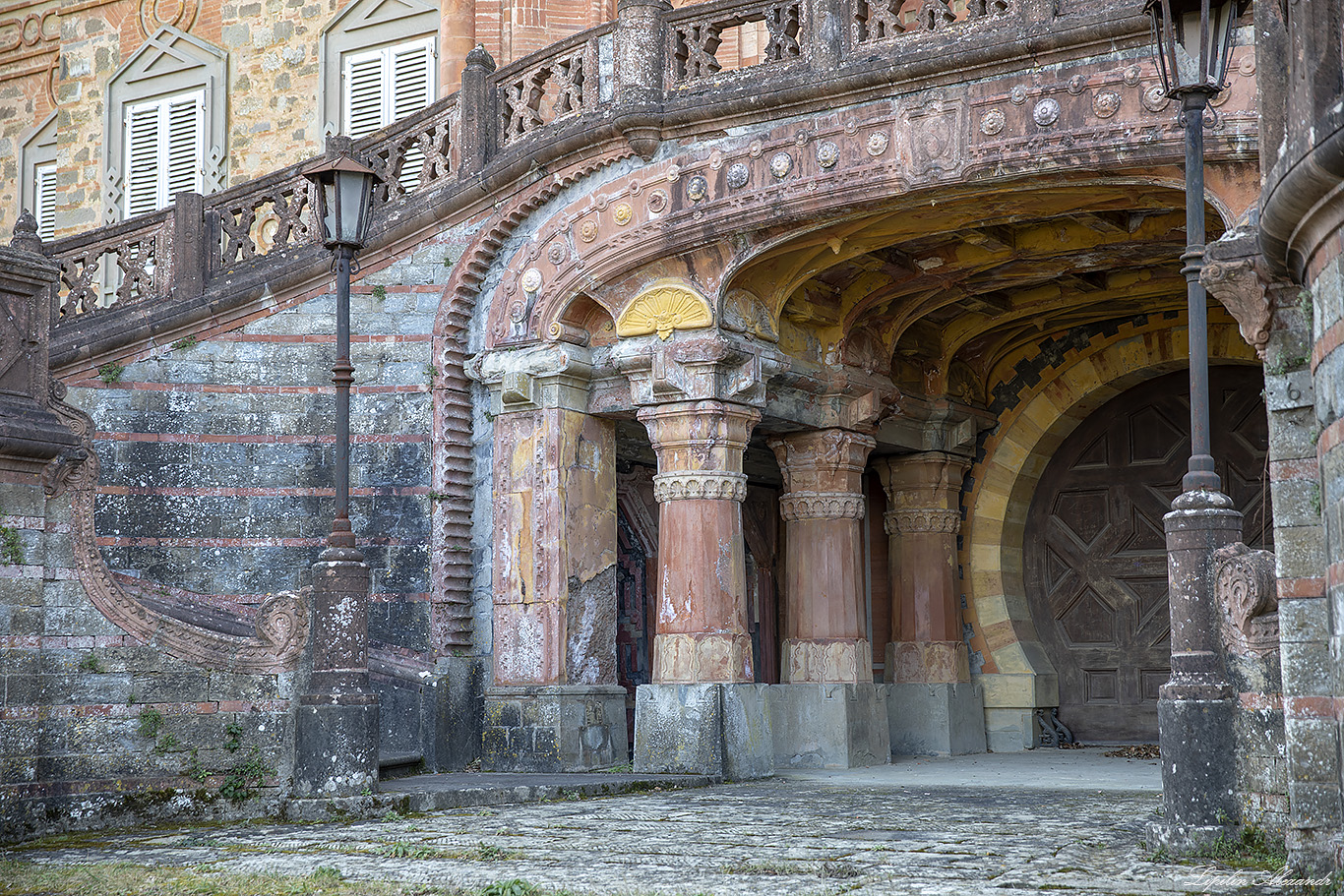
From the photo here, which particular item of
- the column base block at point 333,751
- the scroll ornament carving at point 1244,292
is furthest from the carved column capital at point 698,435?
the scroll ornament carving at point 1244,292

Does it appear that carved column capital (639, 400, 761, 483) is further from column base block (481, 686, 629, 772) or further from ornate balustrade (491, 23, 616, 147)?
ornate balustrade (491, 23, 616, 147)

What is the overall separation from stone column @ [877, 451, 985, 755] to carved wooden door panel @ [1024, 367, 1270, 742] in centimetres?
115

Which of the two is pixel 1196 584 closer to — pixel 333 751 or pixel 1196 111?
pixel 1196 111

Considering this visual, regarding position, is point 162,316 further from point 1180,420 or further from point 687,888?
point 1180,420

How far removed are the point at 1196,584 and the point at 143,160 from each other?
15330 millimetres

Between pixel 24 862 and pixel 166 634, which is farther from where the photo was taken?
pixel 166 634

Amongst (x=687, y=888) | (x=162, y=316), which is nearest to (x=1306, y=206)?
(x=687, y=888)

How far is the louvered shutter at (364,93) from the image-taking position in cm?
1686

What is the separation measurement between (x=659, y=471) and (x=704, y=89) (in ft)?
9.57

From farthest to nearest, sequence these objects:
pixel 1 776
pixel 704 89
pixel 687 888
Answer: pixel 704 89 < pixel 1 776 < pixel 687 888

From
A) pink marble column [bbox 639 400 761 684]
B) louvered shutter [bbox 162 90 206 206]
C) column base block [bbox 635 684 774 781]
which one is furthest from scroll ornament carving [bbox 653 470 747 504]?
louvered shutter [bbox 162 90 206 206]

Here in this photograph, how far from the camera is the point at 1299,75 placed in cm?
530

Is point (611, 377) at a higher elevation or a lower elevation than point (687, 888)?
higher

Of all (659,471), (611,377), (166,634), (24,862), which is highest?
(611,377)
